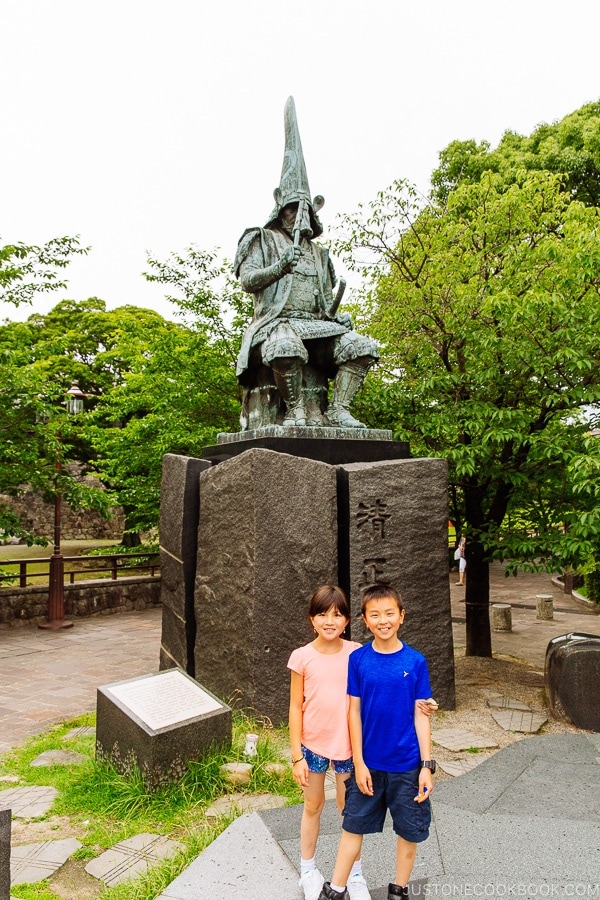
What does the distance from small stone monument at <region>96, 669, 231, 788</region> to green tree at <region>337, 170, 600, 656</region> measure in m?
3.12

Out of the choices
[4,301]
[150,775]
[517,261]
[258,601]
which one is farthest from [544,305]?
[4,301]

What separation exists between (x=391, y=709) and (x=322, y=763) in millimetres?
462

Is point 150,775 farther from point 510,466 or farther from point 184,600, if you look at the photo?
point 510,466

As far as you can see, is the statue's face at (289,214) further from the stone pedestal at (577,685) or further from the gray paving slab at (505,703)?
the gray paving slab at (505,703)

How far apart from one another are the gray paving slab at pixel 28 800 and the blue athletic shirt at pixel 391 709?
2.36m

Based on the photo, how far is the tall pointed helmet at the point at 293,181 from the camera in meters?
6.54

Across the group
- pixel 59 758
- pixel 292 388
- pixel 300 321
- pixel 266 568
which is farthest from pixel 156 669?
pixel 300 321

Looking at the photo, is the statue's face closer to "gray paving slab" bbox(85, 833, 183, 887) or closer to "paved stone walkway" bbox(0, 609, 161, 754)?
"paved stone walkway" bbox(0, 609, 161, 754)

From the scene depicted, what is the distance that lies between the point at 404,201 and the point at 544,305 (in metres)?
2.68

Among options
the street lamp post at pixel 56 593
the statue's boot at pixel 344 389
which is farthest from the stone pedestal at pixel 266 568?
the street lamp post at pixel 56 593

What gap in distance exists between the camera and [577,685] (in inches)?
205

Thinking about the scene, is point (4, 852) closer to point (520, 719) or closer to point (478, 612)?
point (520, 719)

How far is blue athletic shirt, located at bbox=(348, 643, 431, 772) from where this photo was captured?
7.95 feet

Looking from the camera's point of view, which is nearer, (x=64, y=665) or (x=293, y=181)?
(x=293, y=181)
